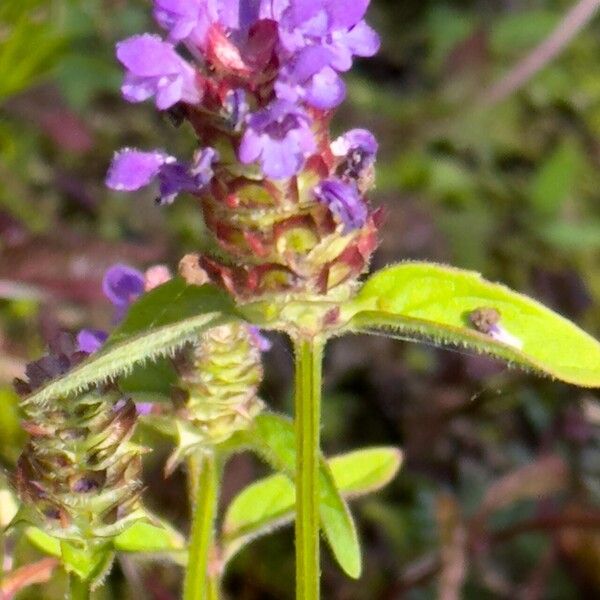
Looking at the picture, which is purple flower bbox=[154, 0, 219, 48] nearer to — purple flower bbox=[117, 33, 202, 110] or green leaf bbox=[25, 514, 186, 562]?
purple flower bbox=[117, 33, 202, 110]

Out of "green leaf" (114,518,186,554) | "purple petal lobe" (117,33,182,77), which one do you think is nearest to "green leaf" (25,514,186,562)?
"green leaf" (114,518,186,554)

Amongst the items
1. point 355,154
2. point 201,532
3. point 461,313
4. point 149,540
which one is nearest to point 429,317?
point 461,313

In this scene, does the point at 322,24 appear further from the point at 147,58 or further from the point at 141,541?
the point at 141,541

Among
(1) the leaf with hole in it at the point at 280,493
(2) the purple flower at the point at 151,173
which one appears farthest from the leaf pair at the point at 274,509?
(2) the purple flower at the point at 151,173

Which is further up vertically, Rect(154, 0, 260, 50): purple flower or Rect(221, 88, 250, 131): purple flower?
Rect(154, 0, 260, 50): purple flower

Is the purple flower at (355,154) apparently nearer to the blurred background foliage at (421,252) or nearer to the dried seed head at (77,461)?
the dried seed head at (77,461)

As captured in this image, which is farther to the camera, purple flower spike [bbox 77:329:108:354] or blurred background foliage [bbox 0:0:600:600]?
blurred background foliage [bbox 0:0:600:600]
